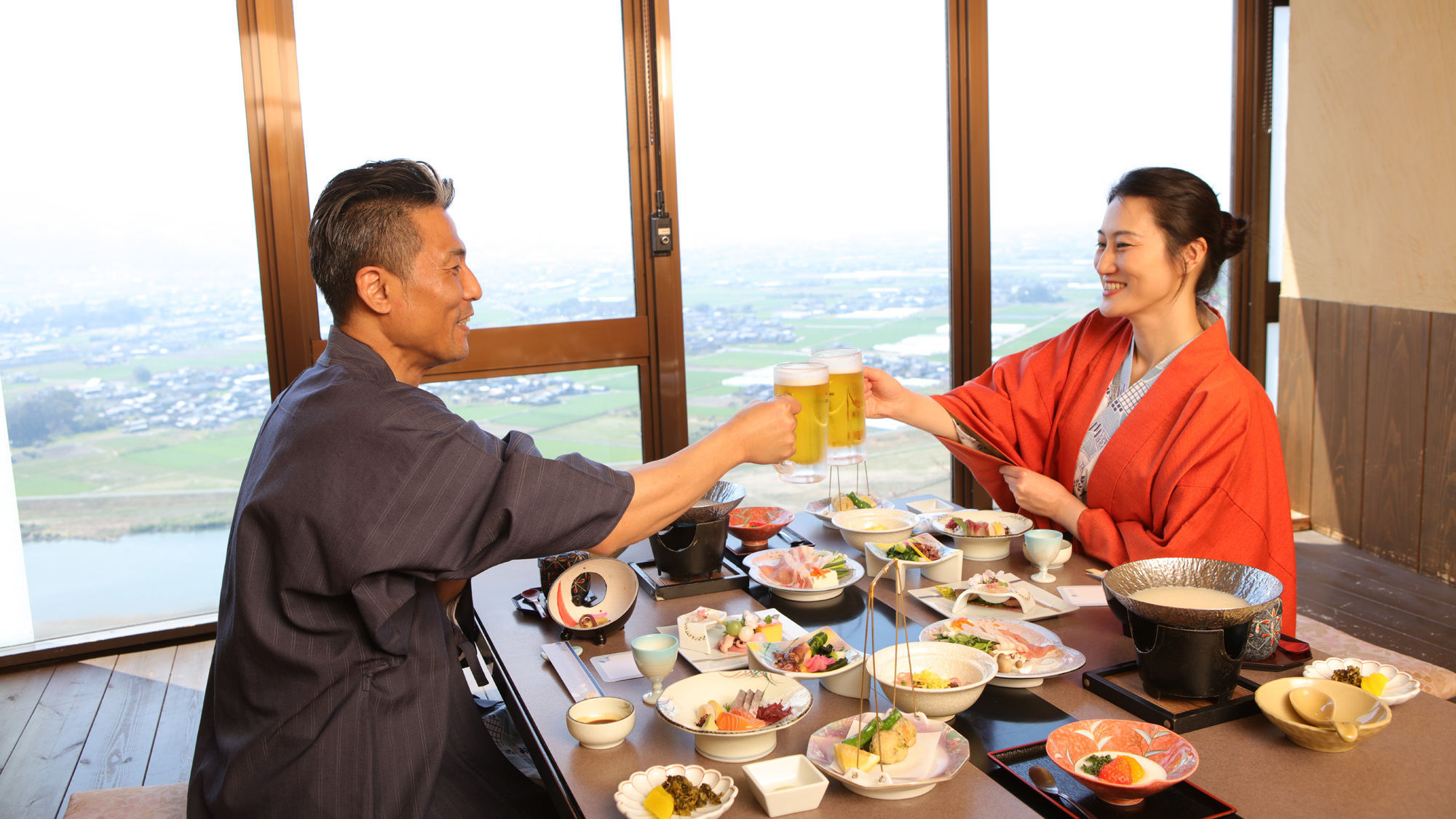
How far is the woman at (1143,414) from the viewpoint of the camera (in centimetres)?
203

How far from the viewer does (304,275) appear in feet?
11.6

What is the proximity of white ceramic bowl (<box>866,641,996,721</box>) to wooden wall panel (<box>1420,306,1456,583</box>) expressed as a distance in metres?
3.23

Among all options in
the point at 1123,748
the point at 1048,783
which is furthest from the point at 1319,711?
the point at 1048,783

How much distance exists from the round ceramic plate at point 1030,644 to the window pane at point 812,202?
220 centimetres

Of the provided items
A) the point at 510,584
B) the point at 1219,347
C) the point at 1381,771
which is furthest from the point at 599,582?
the point at 1219,347

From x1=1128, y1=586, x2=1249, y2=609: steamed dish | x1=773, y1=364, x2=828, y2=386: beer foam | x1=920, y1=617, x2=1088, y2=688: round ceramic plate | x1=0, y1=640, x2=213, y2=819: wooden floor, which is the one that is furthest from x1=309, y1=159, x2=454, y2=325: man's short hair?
x1=0, y1=640, x2=213, y2=819: wooden floor

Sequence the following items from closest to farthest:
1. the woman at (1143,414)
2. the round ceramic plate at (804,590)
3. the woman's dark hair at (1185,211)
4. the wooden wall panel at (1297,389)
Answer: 1. the round ceramic plate at (804,590)
2. the woman at (1143,414)
3. the woman's dark hair at (1185,211)
4. the wooden wall panel at (1297,389)

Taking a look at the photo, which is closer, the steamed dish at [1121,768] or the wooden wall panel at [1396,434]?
the steamed dish at [1121,768]

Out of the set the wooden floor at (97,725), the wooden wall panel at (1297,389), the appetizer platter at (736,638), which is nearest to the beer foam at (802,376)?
the appetizer platter at (736,638)

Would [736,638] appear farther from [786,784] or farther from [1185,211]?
[1185,211]

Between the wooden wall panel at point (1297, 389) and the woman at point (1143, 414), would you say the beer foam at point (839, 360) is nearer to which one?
the woman at point (1143, 414)

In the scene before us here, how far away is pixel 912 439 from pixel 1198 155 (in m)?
1.75

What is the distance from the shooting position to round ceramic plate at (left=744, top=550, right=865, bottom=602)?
1.92 m

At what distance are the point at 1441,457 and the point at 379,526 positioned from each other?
3.94m
